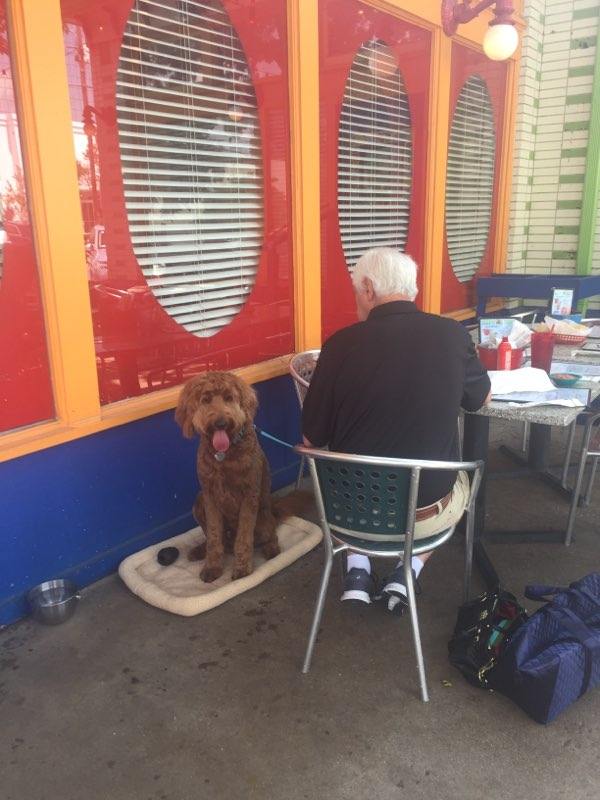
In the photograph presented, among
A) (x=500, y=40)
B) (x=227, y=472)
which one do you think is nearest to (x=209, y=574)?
(x=227, y=472)

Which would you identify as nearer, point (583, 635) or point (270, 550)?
point (583, 635)

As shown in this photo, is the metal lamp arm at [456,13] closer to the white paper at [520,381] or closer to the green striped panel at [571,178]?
the green striped panel at [571,178]

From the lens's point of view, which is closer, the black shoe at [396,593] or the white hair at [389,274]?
the white hair at [389,274]

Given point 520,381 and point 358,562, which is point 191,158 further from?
point 358,562

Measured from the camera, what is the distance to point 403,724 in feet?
7.63

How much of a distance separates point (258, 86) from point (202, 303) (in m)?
1.36

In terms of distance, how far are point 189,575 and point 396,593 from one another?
1.12 metres

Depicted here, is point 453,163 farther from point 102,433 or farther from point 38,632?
point 38,632

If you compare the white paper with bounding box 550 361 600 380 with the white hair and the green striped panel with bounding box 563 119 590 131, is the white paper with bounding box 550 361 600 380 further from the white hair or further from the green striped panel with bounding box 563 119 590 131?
the green striped panel with bounding box 563 119 590 131

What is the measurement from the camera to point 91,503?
3.20m

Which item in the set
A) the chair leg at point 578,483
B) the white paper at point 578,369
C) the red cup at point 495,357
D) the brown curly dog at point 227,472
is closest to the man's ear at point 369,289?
the brown curly dog at point 227,472

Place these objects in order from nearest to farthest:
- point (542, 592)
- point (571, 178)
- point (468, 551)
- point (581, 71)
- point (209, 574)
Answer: point (542, 592)
point (468, 551)
point (209, 574)
point (581, 71)
point (571, 178)

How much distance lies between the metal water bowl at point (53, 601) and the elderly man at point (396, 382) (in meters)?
1.49

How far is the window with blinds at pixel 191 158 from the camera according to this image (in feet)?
10.3
